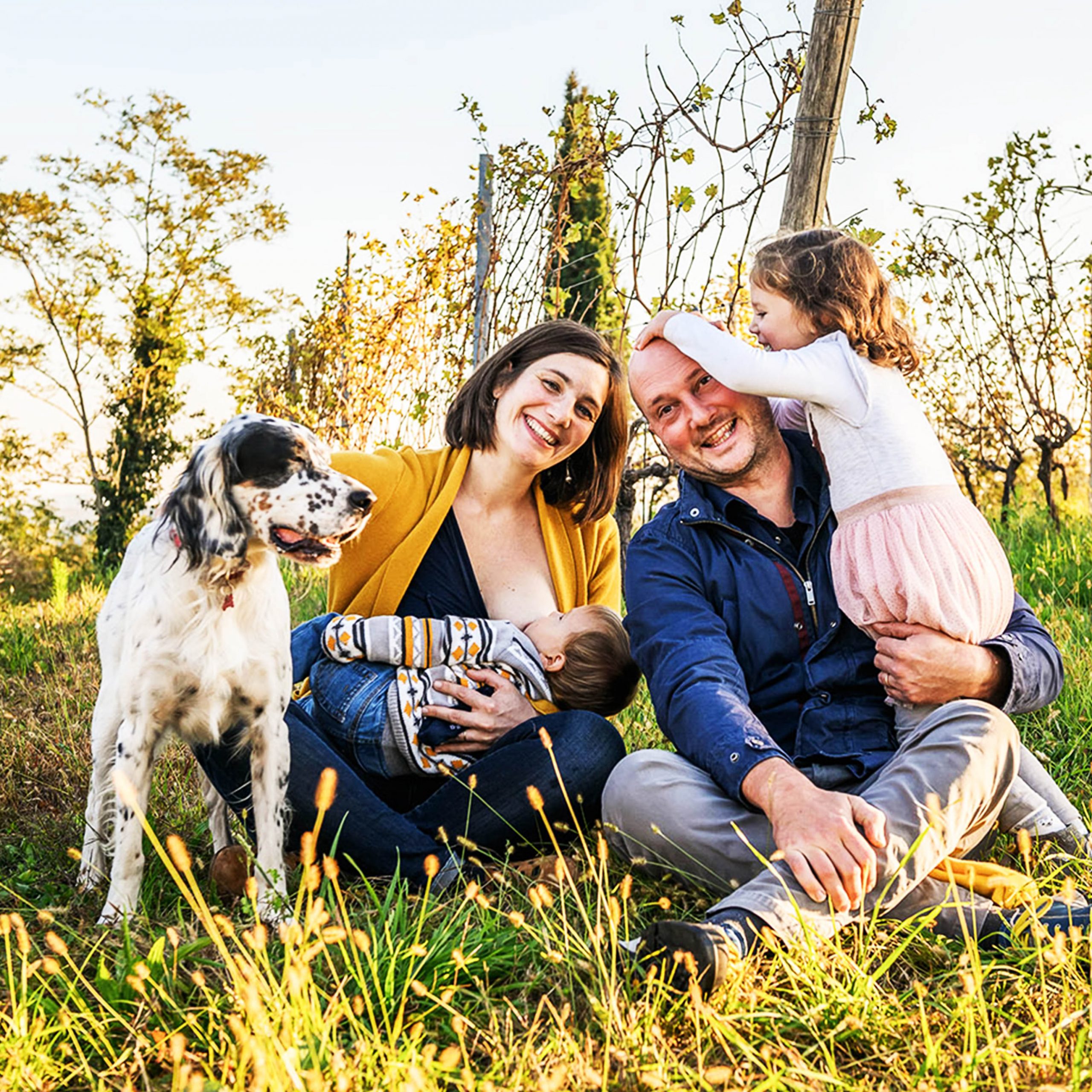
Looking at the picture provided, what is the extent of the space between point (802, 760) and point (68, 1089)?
1722 millimetres

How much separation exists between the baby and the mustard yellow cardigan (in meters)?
0.12

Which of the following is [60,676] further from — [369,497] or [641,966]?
[641,966]

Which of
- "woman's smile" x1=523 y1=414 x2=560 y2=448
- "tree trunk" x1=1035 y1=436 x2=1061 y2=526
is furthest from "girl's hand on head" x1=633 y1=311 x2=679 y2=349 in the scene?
"tree trunk" x1=1035 y1=436 x2=1061 y2=526

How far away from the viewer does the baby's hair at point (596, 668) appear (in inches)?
124

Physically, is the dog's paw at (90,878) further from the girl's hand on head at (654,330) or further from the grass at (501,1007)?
the girl's hand on head at (654,330)

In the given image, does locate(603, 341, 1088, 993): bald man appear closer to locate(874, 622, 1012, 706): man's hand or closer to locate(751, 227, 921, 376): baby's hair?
locate(874, 622, 1012, 706): man's hand

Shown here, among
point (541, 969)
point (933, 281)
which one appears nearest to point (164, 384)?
point (933, 281)

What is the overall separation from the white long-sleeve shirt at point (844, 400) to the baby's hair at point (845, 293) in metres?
0.07

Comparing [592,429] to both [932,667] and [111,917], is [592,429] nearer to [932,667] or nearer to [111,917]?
[932,667]

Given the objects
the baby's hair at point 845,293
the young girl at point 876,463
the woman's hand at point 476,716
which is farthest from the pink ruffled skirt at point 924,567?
the woman's hand at point 476,716

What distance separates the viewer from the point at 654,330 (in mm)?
2928

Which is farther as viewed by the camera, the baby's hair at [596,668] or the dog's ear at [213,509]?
the baby's hair at [596,668]

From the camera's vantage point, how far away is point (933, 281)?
27.1ft

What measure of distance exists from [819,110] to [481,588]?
212 centimetres
